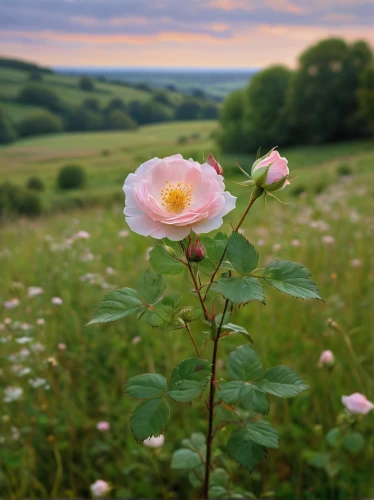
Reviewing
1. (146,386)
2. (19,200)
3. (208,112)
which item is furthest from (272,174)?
(208,112)

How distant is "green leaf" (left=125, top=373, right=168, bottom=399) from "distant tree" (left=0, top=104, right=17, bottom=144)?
7.89 m

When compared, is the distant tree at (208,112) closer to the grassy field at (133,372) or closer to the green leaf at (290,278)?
the grassy field at (133,372)

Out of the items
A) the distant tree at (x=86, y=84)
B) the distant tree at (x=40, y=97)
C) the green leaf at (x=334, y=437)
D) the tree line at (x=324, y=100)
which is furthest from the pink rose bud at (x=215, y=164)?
the tree line at (x=324, y=100)

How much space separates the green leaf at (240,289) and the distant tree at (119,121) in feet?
30.4

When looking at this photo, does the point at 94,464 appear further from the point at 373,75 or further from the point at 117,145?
the point at 373,75

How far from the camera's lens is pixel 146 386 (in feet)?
1.88

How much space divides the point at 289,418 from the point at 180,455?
678 millimetres

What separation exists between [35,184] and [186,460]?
319 inches

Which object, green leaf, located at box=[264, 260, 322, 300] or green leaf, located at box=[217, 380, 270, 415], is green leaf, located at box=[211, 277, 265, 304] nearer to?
green leaf, located at box=[264, 260, 322, 300]

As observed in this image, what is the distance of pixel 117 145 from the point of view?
28.7ft

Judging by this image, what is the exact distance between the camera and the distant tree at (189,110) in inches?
432

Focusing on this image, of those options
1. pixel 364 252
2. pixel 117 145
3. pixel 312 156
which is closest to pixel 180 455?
pixel 364 252

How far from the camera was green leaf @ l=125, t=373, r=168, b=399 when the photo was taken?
0.56 metres

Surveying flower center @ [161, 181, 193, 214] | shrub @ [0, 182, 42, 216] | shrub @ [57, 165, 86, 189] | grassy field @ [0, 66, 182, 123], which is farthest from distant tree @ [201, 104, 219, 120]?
flower center @ [161, 181, 193, 214]
